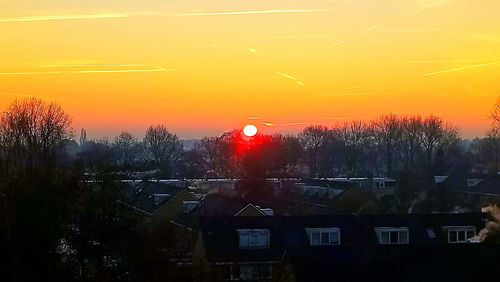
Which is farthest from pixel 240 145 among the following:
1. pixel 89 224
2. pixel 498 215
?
pixel 89 224

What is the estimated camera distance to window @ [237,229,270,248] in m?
32.5

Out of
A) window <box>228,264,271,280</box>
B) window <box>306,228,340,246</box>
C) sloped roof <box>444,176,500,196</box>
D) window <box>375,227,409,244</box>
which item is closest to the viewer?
window <box>228,264,271,280</box>

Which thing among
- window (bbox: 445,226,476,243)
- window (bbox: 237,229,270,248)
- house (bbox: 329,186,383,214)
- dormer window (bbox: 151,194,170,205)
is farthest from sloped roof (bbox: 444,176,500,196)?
window (bbox: 237,229,270,248)

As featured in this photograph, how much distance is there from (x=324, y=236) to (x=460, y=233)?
7082mm

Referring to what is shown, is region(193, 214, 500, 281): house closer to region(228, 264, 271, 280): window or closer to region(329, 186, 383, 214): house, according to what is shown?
region(228, 264, 271, 280): window

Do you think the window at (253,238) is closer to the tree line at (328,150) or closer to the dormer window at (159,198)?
the dormer window at (159,198)

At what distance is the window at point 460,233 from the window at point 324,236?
5.69 meters

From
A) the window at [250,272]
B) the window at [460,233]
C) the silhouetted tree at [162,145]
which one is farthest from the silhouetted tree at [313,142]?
the window at [250,272]

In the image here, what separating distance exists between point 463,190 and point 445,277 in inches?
1737

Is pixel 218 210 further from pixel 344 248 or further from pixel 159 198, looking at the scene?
pixel 344 248

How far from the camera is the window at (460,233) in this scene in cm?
3569

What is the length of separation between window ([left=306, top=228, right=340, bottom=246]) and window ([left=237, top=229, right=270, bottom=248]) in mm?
2299

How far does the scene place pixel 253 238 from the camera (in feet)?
107

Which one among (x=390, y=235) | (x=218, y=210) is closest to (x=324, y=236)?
(x=390, y=235)
